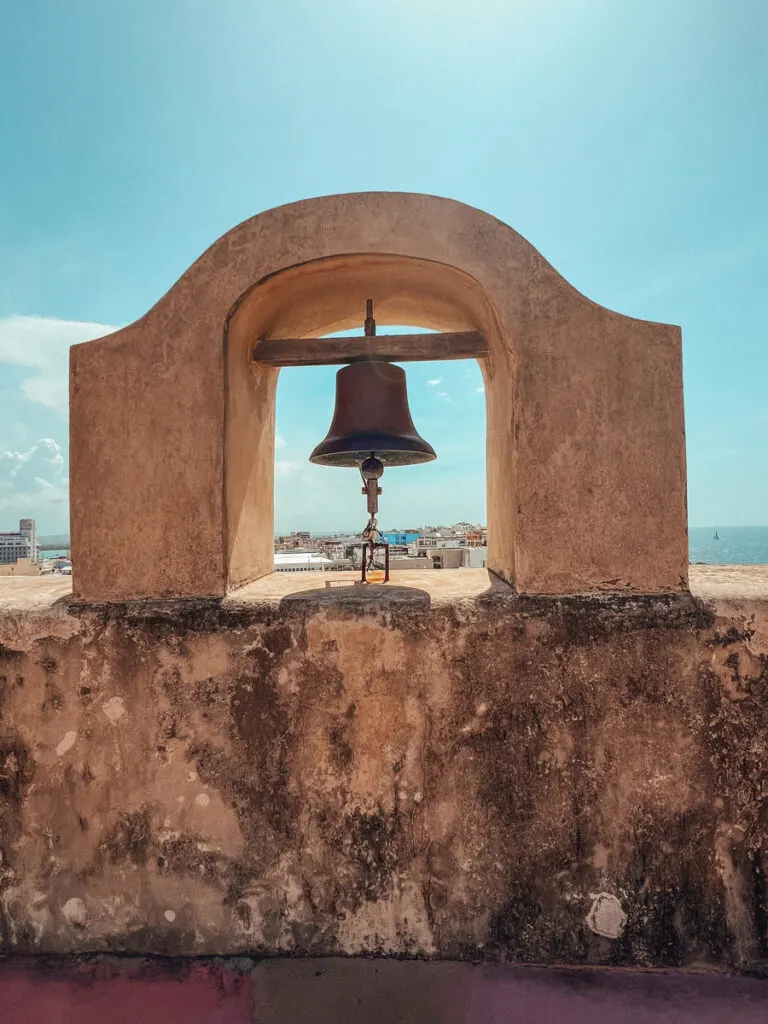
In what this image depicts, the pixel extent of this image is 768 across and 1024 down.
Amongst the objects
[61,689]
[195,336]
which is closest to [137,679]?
[61,689]

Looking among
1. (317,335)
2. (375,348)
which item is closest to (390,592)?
(375,348)

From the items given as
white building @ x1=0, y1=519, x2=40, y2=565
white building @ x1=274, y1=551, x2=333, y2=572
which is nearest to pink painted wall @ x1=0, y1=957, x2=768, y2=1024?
white building @ x1=274, y1=551, x2=333, y2=572

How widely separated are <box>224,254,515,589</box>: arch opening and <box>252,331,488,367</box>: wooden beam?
0.31 ft

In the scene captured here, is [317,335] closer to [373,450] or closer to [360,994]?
A: [373,450]

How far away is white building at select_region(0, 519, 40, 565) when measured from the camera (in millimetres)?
83125

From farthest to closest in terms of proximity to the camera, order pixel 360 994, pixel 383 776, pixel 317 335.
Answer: pixel 317 335
pixel 383 776
pixel 360 994

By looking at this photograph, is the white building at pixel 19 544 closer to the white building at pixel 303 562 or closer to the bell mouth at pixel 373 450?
the white building at pixel 303 562

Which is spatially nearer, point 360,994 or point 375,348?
point 360,994

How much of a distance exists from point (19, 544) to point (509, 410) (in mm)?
102602

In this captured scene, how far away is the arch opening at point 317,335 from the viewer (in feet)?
8.30

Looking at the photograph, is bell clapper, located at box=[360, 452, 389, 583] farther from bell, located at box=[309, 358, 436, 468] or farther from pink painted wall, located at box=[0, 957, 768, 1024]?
pink painted wall, located at box=[0, 957, 768, 1024]

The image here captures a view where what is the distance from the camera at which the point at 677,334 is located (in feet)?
7.54

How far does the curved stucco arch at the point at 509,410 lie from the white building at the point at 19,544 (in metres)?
93.0

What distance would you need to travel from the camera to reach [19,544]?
85.9 m
